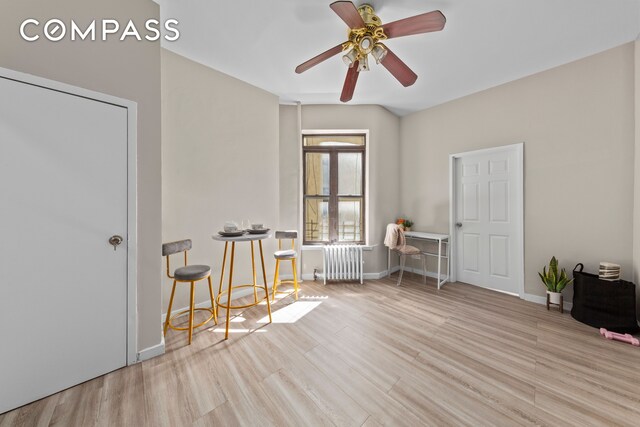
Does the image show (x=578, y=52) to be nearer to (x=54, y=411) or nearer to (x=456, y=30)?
(x=456, y=30)

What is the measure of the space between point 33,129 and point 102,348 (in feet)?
5.23

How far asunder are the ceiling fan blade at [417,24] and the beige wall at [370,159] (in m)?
2.20

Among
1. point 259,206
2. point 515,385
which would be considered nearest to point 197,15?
point 259,206

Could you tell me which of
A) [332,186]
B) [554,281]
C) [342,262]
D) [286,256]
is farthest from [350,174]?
[554,281]

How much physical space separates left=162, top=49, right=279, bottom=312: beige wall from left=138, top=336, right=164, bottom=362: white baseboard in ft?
2.33

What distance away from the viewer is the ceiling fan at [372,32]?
1671 mm

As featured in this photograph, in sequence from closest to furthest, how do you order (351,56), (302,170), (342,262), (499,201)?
(351,56)
(499,201)
(342,262)
(302,170)

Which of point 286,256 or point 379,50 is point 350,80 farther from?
point 286,256

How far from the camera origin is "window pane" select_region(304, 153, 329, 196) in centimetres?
418

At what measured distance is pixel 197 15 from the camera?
215 cm

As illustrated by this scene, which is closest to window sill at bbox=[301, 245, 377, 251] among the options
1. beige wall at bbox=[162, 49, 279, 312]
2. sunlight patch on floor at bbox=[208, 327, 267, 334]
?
beige wall at bbox=[162, 49, 279, 312]

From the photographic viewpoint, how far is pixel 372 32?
1.94 metres

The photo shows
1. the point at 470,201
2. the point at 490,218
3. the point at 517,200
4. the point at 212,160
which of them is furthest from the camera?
the point at 470,201

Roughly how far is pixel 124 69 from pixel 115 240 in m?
1.34
